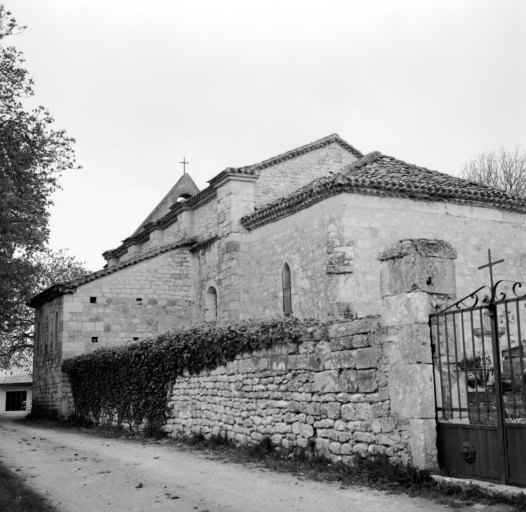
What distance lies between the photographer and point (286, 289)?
1883 cm

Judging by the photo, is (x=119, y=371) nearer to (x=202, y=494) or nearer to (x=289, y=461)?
(x=289, y=461)

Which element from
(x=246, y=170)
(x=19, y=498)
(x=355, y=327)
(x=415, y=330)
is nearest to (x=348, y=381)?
(x=355, y=327)

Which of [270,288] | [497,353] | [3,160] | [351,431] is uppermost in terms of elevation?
[3,160]

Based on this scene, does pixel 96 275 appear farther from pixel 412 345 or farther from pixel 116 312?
pixel 412 345

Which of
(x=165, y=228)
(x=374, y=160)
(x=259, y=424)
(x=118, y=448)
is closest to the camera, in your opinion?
(x=259, y=424)

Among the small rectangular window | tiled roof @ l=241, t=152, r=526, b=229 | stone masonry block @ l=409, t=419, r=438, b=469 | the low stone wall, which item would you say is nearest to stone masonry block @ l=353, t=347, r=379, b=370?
the low stone wall

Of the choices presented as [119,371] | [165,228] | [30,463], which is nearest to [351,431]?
[30,463]

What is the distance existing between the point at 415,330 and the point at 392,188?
31.7 feet

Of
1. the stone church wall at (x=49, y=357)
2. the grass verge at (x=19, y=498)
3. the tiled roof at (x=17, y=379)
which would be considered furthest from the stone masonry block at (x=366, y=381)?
the tiled roof at (x=17, y=379)

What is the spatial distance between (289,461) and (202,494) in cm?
209

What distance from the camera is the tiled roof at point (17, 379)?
49562 mm

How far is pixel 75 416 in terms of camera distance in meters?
19.7

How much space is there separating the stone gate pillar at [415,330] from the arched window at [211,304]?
14.5m

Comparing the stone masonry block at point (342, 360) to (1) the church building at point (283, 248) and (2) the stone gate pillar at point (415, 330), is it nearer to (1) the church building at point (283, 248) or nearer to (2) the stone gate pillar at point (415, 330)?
(2) the stone gate pillar at point (415, 330)
